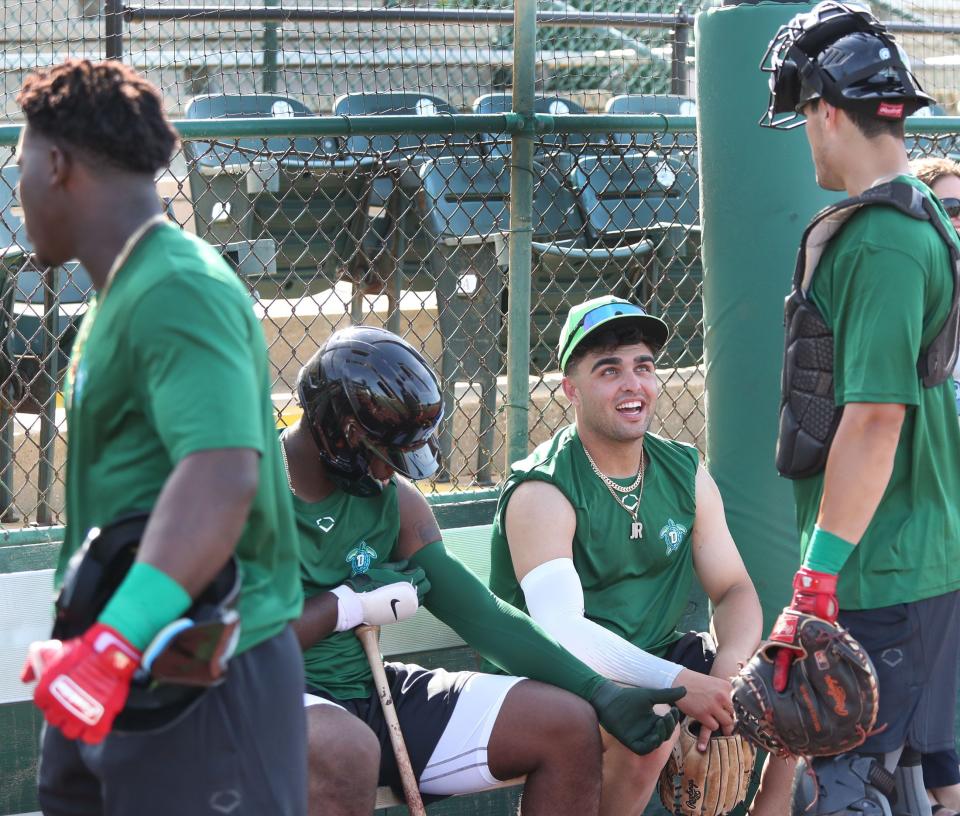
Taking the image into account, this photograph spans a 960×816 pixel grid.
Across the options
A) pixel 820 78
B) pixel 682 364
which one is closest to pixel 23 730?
A: pixel 820 78

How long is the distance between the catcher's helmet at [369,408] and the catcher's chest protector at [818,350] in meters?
0.82

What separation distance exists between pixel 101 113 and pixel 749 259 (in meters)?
2.11

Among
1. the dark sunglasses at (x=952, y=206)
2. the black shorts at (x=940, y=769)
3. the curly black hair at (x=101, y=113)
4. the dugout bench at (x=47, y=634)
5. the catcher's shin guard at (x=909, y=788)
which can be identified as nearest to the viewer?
the curly black hair at (x=101, y=113)

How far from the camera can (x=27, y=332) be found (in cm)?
466

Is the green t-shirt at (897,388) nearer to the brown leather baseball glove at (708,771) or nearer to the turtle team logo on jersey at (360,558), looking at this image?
the brown leather baseball glove at (708,771)

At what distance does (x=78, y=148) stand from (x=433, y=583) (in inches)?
63.3

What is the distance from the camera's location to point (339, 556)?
10.2 feet

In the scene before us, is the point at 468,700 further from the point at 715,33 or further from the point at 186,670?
the point at 715,33

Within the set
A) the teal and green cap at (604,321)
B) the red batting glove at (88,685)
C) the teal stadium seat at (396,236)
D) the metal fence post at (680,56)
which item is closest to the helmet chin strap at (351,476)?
the teal and green cap at (604,321)

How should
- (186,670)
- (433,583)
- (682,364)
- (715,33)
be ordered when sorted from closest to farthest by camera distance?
(186,670) < (433,583) < (715,33) < (682,364)

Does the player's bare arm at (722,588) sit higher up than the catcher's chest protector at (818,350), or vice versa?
the catcher's chest protector at (818,350)

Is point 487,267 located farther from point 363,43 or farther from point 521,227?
point 363,43

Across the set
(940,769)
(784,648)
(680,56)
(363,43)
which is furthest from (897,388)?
(680,56)

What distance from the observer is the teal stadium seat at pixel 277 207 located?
4.65m
